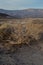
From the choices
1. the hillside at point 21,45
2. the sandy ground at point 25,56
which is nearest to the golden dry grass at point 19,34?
the hillside at point 21,45

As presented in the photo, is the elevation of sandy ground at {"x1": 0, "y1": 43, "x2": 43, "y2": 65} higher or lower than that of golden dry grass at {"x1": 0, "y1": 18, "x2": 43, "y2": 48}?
lower

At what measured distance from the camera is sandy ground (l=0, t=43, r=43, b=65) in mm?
11277

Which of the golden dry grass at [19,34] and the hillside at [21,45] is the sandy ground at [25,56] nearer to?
the hillside at [21,45]

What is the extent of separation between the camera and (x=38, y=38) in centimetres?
1522

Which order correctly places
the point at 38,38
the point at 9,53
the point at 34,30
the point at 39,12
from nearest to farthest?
1. the point at 9,53
2. the point at 38,38
3. the point at 34,30
4. the point at 39,12

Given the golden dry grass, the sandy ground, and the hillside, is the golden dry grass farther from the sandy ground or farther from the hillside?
the sandy ground

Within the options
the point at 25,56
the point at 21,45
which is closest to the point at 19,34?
the point at 21,45

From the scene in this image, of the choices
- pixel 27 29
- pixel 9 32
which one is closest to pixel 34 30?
pixel 27 29

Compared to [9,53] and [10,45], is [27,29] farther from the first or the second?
[9,53]

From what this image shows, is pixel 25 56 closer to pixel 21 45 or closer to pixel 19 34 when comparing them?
pixel 21 45

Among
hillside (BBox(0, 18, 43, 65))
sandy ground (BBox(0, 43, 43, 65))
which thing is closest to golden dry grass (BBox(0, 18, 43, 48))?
hillside (BBox(0, 18, 43, 65))

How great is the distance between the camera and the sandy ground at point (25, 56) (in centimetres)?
1128

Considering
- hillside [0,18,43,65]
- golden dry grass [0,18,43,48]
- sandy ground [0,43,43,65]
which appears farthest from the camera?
golden dry grass [0,18,43,48]

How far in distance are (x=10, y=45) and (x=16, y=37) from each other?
1380 mm
